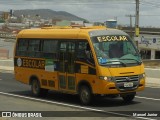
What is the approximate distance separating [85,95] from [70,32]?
8.11 ft

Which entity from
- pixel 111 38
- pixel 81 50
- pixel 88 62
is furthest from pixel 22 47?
pixel 111 38

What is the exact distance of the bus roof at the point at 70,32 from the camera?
16031 mm

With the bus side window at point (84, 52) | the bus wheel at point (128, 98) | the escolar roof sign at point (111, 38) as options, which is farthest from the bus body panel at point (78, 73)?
the bus wheel at point (128, 98)

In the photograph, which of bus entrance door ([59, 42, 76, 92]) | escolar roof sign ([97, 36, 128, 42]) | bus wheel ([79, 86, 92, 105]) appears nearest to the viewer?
bus wheel ([79, 86, 92, 105])

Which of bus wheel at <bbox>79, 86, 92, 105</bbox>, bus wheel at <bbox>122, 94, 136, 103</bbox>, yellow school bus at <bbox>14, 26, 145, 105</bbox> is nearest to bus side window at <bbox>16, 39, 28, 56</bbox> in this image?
yellow school bus at <bbox>14, 26, 145, 105</bbox>

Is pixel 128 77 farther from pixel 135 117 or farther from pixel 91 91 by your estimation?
pixel 135 117

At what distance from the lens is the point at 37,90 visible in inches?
747

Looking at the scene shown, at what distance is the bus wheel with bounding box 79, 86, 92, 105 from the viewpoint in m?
15.6

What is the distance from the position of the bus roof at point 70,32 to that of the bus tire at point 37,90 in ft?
6.19

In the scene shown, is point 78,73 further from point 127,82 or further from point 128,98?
point 128,98

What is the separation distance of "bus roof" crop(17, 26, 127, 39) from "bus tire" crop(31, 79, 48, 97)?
1.89 m

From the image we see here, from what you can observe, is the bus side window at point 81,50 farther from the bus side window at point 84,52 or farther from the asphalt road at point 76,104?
the asphalt road at point 76,104

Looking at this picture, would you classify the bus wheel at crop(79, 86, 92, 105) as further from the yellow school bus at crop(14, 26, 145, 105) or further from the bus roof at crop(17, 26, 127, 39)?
the bus roof at crop(17, 26, 127, 39)

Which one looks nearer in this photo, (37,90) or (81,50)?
(81,50)
